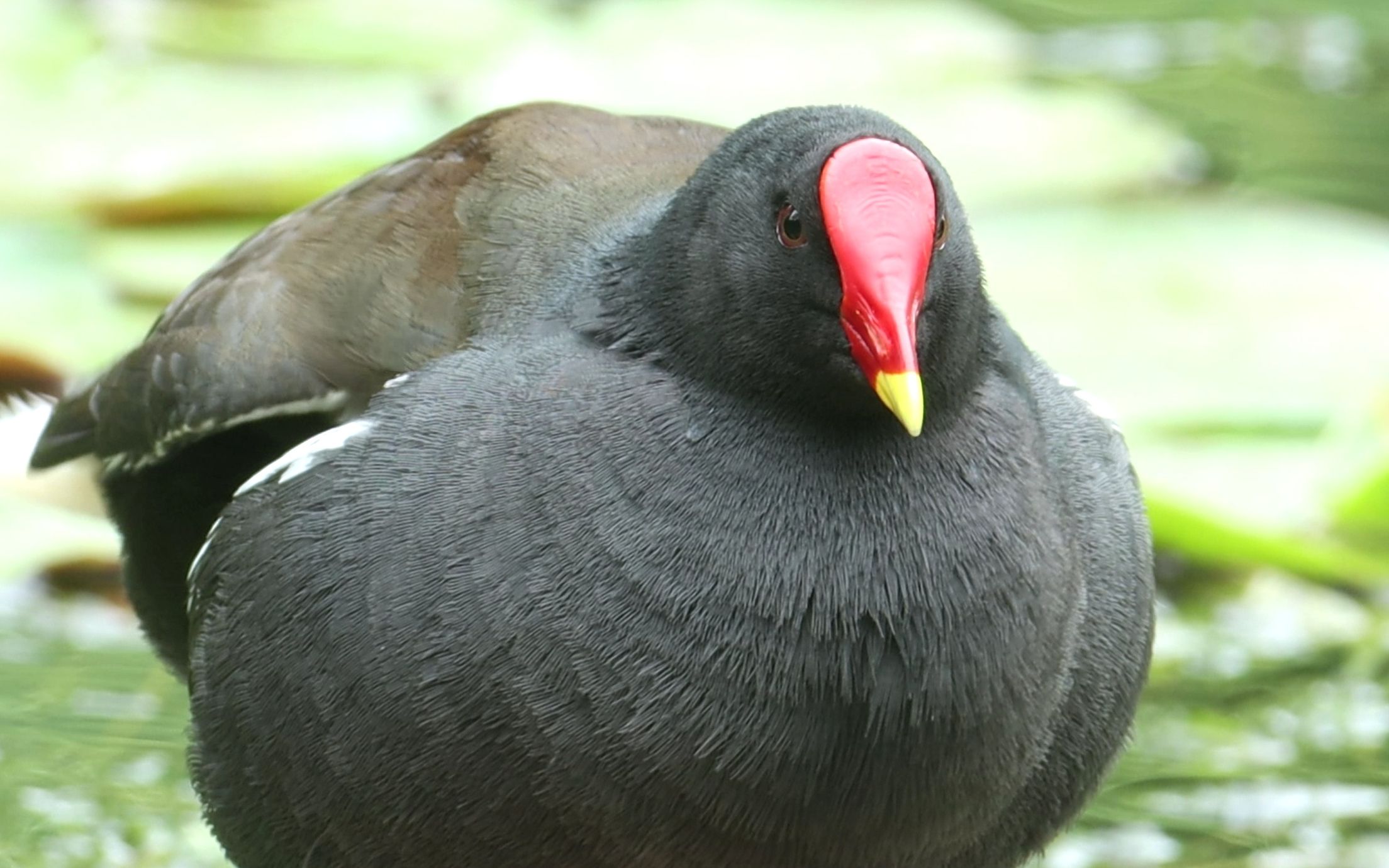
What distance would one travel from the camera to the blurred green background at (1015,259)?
428 centimetres

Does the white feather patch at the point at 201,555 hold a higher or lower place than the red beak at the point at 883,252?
lower

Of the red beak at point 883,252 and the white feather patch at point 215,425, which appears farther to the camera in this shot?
the white feather patch at point 215,425

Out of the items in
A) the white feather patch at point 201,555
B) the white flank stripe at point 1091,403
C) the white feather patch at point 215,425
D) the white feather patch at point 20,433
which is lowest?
the white feather patch at point 20,433

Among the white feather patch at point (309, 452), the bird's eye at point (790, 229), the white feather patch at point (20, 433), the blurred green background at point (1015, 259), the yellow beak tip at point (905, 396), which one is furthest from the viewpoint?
the white feather patch at point (20, 433)

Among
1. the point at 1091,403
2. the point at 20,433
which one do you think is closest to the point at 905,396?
the point at 1091,403

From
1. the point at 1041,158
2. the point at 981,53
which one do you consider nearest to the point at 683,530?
the point at 1041,158

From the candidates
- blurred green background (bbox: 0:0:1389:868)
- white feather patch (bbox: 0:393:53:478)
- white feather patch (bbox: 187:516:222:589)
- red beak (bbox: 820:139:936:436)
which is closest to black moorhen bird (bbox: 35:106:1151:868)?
red beak (bbox: 820:139:936:436)

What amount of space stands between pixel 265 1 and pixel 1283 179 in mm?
3262

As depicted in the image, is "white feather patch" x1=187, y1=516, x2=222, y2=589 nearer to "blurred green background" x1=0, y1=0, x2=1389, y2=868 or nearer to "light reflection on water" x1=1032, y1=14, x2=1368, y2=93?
"blurred green background" x1=0, y1=0, x2=1389, y2=868

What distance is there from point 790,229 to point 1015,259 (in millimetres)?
2865

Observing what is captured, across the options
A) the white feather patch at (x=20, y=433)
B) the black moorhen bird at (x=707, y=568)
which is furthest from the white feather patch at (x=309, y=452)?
the white feather patch at (x=20, y=433)

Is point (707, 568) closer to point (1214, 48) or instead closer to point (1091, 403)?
point (1091, 403)

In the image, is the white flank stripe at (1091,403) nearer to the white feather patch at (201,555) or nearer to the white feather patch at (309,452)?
the white feather patch at (309,452)

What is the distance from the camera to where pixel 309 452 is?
3268mm
